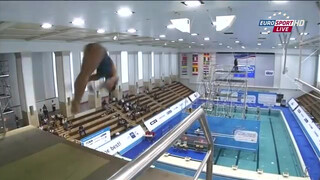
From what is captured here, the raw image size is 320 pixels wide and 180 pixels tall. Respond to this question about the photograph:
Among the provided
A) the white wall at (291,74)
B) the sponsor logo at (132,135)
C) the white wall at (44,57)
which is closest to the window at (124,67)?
the white wall at (44,57)

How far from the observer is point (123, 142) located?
833cm

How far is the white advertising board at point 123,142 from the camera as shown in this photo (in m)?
7.49

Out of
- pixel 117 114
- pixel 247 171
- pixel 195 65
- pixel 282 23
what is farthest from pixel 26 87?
pixel 195 65

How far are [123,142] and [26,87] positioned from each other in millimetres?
4258

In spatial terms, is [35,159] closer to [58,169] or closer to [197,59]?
[58,169]

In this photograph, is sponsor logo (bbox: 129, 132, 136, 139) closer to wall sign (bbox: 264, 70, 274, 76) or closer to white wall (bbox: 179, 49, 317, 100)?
white wall (bbox: 179, 49, 317, 100)

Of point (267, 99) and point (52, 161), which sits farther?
point (267, 99)

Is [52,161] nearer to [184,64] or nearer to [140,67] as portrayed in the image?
[140,67]

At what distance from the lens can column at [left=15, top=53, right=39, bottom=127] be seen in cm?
819

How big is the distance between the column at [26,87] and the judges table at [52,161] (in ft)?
20.8

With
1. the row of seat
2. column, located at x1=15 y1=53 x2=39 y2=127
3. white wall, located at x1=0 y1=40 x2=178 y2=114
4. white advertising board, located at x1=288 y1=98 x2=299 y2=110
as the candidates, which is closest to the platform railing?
white wall, located at x1=0 y1=40 x2=178 y2=114

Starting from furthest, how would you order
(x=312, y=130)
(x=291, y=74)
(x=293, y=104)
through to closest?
(x=291, y=74) < (x=293, y=104) < (x=312, y=130)

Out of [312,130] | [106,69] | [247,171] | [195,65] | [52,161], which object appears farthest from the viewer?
[195,65]

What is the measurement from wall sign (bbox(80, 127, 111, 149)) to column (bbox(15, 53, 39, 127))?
2905 mm
